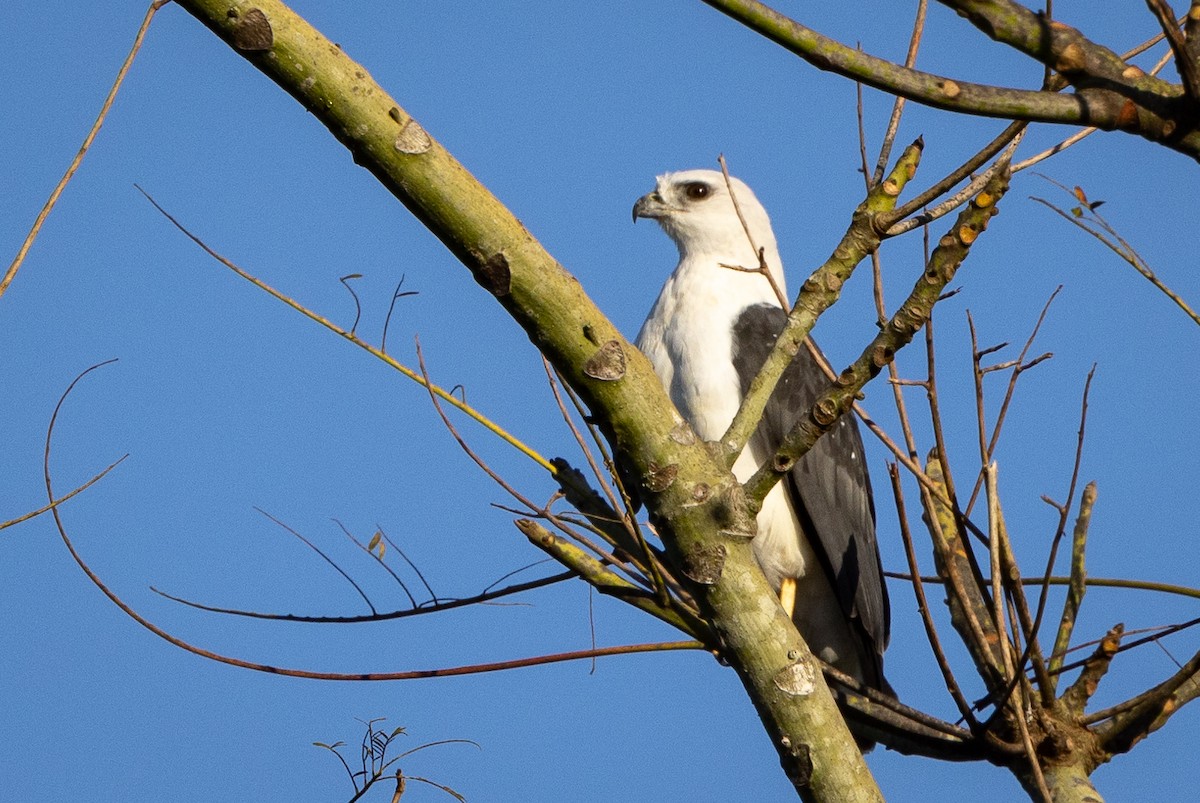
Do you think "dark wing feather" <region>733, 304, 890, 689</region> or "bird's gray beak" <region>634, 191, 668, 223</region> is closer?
"dark wing feather" <region>733, 304, 890, 689</region>

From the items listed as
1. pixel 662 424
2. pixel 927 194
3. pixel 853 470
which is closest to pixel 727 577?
pixel 662 424

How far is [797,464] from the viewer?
5.77 metres

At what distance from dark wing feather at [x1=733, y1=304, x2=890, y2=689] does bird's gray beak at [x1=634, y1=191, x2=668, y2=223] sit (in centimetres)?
102

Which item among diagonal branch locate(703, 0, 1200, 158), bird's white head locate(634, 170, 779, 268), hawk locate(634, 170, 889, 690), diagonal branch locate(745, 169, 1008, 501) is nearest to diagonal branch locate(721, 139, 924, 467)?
diagonal branch locate(745, 169, 1008, 501)

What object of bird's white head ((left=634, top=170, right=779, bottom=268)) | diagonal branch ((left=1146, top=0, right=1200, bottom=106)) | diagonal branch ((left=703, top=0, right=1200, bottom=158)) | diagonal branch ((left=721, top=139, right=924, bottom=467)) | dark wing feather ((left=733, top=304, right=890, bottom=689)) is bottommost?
diagonal branch ((left=703, top=0, right=1200, bottom=158))

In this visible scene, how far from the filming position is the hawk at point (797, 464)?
5.84 metres

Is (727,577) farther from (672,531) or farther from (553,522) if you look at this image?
(553,522)

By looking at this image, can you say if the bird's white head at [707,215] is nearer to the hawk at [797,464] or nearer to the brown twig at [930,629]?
the hawk at [797,464]

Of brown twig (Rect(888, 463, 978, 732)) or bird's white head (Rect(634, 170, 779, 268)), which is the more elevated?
bird's white head (Rect(634, 170, 779, 268))

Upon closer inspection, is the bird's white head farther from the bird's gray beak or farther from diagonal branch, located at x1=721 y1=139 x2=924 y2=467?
diagonal branch, located at x1=721 y1=139 x2=924 y2=467

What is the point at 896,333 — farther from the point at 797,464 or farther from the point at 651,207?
the point at 651,207

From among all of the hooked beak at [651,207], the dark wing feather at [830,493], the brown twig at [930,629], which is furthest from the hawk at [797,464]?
the brown twig at [930,629]

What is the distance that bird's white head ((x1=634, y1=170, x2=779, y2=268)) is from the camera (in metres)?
6.58

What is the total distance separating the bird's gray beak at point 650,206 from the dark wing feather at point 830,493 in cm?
102
